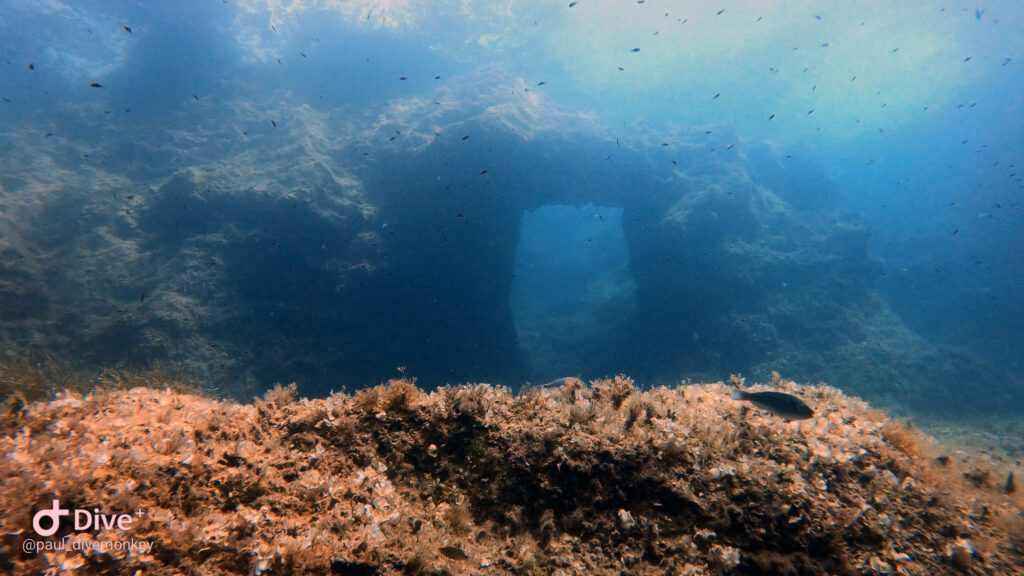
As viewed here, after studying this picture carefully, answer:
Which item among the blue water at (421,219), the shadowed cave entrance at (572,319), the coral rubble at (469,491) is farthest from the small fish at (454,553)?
the shadowed cave entrance at (572,319)

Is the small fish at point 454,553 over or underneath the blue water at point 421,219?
underneath

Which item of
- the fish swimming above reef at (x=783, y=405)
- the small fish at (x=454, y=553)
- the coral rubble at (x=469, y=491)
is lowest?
the small fish at (x=454, y=553)

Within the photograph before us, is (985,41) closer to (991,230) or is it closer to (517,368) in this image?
(991,230)

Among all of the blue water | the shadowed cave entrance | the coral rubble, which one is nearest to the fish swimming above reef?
the coral rubble

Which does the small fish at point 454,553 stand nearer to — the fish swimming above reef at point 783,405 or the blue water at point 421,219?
the fish swimming above reef at point 783,405

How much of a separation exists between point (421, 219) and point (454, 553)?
16.9 meters

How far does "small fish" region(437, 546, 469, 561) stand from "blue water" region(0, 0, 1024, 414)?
13857 mm

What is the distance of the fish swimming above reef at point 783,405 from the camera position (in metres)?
3.32

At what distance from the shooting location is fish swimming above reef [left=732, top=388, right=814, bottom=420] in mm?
3320

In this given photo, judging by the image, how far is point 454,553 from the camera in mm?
1821

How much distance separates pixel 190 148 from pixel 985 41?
67.0 metres

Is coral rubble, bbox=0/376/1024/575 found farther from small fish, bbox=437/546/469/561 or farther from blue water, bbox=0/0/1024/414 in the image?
blue water, bbox=0/0/1024/414

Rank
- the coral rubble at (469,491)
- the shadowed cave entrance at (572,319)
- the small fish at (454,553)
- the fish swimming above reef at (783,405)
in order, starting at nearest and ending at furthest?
the coral rubble at (469,491) < the small fish at (454,553) < the fish swimming above reef at (783,405) < the shadowed cave entrance at (572,319)

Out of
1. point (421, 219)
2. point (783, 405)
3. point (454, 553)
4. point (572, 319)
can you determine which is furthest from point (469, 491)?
point (572, 319)
